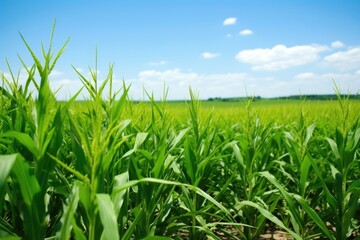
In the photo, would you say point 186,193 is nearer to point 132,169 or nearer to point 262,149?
point 132,169

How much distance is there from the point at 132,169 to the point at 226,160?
1.33 m

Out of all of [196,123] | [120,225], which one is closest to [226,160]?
[196,123]

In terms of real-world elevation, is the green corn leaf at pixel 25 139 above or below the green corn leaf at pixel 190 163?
above

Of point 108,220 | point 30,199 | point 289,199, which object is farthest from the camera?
point 289,199

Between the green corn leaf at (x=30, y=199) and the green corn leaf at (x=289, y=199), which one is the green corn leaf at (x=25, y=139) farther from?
the green corn leaf at (x=289, y=199)

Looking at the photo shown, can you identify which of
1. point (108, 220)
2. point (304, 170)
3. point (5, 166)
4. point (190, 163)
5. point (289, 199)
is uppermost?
point (5, 166)

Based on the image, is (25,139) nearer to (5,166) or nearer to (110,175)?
(5,166)

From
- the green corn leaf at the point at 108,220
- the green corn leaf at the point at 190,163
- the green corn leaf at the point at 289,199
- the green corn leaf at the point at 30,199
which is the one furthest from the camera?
the green corn leaf at the point at 190,163

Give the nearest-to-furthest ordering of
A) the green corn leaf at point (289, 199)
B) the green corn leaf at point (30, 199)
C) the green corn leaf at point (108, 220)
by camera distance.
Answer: the green corn leaf at point (108, 220), the green corn leaf at point (30, 199), the green corn leaf at point (289, 199)

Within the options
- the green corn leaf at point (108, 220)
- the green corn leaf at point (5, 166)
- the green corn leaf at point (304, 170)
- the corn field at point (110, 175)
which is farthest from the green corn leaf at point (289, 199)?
the green corn leaf at point (5, 166)

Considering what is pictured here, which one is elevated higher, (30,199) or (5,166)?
(5,166)

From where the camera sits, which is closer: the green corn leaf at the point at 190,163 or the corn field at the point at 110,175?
the corn field at the point at 110,175

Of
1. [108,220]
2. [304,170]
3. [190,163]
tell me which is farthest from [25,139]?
[304,170]

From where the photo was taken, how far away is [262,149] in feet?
9.64
